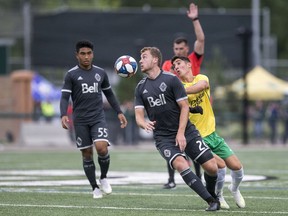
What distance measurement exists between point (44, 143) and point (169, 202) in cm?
2077

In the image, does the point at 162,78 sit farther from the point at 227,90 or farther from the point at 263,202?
the point at 227,90

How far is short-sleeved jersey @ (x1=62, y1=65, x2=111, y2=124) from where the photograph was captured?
13.4 m

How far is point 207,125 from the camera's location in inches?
483

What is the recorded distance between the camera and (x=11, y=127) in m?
32.9

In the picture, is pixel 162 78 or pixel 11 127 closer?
pixel 162 78

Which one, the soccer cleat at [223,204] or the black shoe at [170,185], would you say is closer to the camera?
the soccer cleat at [223,204]

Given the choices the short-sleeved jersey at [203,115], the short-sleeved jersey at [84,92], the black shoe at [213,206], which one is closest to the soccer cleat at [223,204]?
the black shoe at [213,206]

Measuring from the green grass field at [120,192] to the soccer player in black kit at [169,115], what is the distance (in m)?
0.59

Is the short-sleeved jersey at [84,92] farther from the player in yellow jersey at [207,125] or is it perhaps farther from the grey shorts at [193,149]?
the grey shorts at [193,149]

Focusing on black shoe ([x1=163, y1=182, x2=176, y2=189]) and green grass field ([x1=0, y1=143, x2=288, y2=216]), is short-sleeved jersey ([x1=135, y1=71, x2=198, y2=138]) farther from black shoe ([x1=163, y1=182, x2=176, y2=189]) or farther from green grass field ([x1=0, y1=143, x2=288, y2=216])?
black shoe ([x1=163, y1=182, x2=176, y2=189])

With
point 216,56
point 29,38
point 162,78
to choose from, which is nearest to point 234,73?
point 216,56

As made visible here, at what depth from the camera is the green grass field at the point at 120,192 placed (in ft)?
37.8

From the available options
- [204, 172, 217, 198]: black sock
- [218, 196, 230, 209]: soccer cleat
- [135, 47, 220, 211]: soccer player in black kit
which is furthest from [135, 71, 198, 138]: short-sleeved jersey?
[218, 196, 230, 209]: soccer cleat

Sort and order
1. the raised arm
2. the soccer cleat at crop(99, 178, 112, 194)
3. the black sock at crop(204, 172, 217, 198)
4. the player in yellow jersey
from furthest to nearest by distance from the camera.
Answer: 1. the raised arm
2. the soccer cleat at crop(99, 178, 112, 194)
3. the player in yellow jersey
4. the black sock at crop(204, 172, 217, 198)
